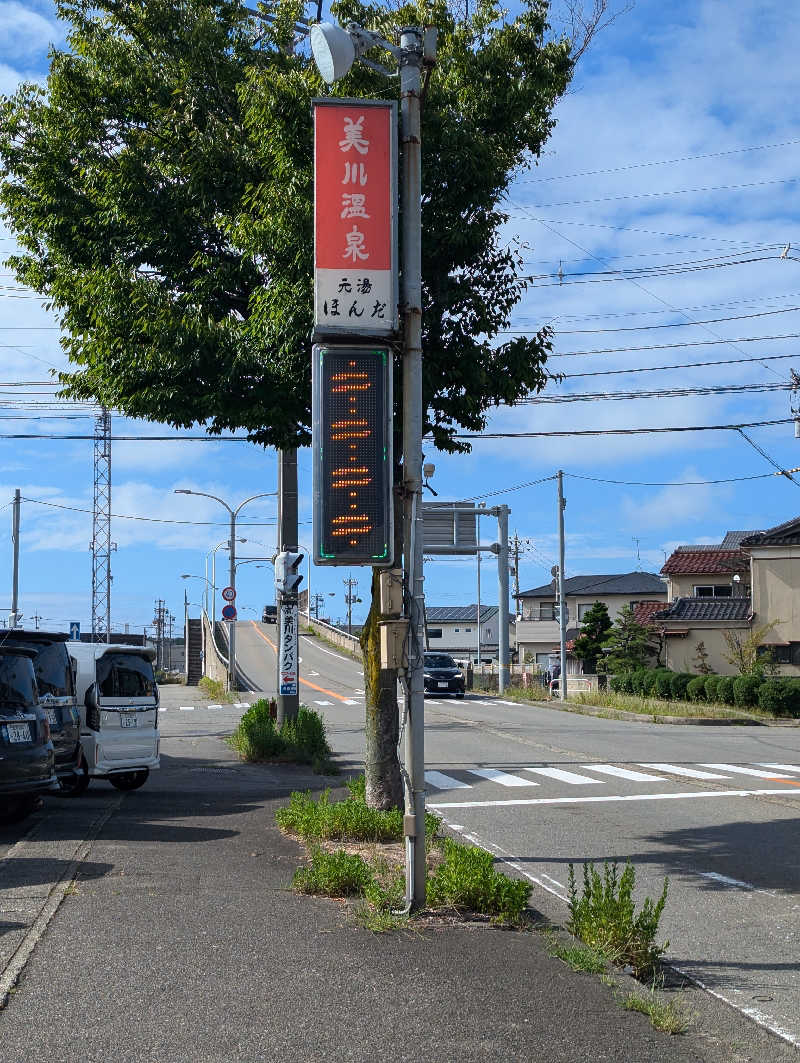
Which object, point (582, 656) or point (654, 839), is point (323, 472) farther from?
point (582, 656)

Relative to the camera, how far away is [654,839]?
1122cm

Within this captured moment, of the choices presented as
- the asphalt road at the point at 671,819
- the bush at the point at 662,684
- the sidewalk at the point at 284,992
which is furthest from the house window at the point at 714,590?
the sidewalk at the point at 284,992

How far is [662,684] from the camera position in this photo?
38312mm

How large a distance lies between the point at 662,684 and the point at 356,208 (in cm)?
3293

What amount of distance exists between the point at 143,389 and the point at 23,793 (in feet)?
13.1

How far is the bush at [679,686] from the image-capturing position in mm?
37312

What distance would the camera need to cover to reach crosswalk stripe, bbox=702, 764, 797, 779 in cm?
1745

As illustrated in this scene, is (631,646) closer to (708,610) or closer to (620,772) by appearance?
(708,610)

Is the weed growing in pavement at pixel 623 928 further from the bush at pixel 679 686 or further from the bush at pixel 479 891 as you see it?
the bush at pixel 679 686

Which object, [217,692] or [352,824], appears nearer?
[352,824]

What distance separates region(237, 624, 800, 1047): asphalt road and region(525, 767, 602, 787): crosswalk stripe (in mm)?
30

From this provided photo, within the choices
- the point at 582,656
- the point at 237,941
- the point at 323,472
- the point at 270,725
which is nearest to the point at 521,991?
the point at 237,941

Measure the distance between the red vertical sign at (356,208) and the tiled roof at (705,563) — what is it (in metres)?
45.6

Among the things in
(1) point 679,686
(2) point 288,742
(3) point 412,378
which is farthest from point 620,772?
(1) point 679,686
